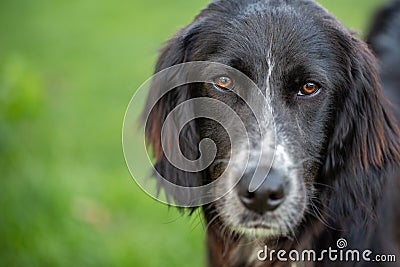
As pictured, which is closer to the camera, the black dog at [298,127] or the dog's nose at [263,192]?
the dog's nose at [263,192]

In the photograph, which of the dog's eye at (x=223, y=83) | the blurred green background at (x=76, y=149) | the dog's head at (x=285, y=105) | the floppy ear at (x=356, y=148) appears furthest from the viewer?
the blurred green background at (x=76, y=149)

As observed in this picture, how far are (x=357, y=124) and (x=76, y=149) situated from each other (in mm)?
3766

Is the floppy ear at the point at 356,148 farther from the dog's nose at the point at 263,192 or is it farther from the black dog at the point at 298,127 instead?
the dog's nose at the point at 263,192

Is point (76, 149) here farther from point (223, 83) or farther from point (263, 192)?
point (263, 192)

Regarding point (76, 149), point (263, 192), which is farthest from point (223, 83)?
point (76, 149)

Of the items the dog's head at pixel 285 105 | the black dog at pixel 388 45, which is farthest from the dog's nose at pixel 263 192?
the black dog at pixel 388 45

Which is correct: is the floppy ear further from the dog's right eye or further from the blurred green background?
the blurred green background

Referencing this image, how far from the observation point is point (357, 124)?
11.1 feet

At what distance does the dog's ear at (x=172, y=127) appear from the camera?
3.46 metres

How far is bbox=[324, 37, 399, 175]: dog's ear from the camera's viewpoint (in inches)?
132

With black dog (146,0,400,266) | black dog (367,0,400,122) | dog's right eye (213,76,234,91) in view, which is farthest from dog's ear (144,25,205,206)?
black dog (367,0,400,122)

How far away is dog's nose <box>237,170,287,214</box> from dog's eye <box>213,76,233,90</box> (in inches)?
19.1

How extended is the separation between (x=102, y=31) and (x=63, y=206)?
15.9 feet

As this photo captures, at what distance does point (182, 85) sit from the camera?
11.3 feet
